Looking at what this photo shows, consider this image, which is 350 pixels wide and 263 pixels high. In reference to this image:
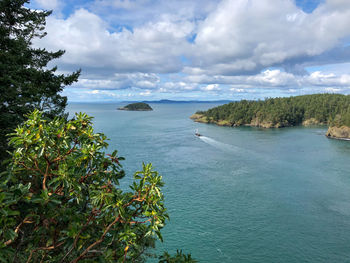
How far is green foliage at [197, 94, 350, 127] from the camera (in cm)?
14590

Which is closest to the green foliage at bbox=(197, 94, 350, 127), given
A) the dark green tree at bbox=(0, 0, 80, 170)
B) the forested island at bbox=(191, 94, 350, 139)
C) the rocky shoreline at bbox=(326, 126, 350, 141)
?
the forested island at bbox=(191, 94, 350, 139)

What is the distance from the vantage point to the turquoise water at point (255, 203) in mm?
27578

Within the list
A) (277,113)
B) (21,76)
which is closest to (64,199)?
(21,76)

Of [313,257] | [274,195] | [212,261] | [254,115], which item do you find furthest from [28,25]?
[254,115]

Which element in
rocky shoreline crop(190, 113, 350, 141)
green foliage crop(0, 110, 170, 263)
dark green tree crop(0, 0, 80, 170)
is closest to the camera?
green foliage crop(0, 110, 170, 263)

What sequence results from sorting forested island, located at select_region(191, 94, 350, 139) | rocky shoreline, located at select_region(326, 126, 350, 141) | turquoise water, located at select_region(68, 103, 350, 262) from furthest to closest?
forested island, located at select_region(191, 94, 350, 139) < rocky shoreline, located at select_region(326, 126, 350, 141) < turquoise water, located at select_region(68, 103, 350, 262)

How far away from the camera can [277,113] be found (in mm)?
143875

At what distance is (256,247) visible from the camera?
2762 cm

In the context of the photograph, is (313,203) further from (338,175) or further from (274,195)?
(338,175)

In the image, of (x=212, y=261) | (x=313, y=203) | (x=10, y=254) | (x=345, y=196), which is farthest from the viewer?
(x=345, y=196)

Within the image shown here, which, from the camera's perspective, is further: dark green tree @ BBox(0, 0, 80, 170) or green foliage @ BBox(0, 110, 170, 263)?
dark green tree @ BBox(0, 0, 80, 170)

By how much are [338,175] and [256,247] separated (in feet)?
116

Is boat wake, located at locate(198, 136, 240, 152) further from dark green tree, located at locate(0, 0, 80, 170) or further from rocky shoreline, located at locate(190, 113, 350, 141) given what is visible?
dark green tree, located at locate(0, 0, 80, 170)

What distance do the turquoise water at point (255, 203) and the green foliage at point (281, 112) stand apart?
74.0 m
